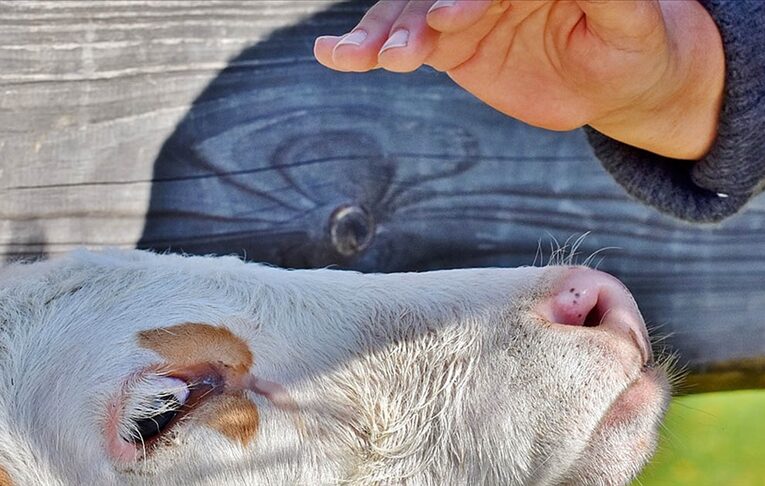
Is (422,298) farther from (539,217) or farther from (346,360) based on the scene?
(539,217)

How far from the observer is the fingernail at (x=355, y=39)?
3.50 feet

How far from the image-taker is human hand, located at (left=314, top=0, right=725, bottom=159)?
1071 millimetres

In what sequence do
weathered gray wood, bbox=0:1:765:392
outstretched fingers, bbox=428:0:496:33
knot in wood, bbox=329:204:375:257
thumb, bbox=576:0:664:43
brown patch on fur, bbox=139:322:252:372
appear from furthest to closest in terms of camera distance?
knot in wood, bbox=329:204:375:257
weathered gray wood, bbox=0:1:765:392
brown patch on fur, bbox=139:322:252:372
thumb, bbox=576:0:664:43
outstretched fingers, bbox=428:0:496:33

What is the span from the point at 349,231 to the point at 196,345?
0.69 meters

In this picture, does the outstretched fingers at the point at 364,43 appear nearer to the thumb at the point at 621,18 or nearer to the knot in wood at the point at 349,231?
the thumb at the point at 621,18

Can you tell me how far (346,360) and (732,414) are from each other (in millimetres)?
765

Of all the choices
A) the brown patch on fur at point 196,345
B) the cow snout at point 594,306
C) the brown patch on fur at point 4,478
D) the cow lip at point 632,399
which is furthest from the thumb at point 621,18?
the brown patch on fur at point 4,478

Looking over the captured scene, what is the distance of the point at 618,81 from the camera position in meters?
1.34

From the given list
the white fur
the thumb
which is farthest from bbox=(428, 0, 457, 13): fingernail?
the white fur

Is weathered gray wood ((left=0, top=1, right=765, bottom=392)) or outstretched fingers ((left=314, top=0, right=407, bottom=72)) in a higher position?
outstretched fingers ((left=314, top=0, right=407, bottom=72))

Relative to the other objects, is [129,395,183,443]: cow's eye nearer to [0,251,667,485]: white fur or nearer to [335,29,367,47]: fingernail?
[0,251,667,485]: white fur

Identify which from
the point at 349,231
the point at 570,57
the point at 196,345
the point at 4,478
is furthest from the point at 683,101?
the point at 4,478

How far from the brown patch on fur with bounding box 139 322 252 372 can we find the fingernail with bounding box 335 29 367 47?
0.45 metres

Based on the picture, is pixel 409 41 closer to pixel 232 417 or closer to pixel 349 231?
pixel 232 417
